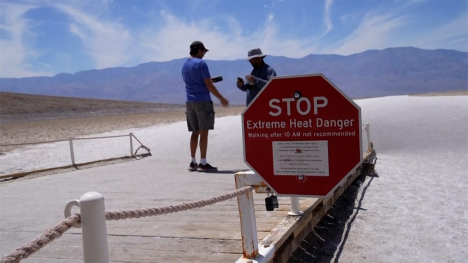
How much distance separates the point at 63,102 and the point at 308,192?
77.4 meters

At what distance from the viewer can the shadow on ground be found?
158 inches

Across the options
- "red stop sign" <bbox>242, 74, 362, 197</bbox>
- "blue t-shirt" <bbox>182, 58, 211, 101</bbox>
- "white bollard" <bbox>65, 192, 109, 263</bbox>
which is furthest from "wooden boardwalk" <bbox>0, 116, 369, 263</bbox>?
"white bollard" <bbox>65, 192, 109, 263</bbox>

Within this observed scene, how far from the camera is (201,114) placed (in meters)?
5.73

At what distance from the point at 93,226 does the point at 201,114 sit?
4.33 m

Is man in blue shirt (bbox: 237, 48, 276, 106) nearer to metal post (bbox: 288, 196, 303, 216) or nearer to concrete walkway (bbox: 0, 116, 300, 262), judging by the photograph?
concrete walkway (bbox: 0, 116, 300, 262)

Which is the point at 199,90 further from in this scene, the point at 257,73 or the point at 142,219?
the point at 142,219

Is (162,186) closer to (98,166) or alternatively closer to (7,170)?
(98,166)

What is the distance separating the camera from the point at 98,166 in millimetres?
7328

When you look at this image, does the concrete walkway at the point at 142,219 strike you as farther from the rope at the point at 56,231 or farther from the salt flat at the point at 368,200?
the rope at the point at 56,231

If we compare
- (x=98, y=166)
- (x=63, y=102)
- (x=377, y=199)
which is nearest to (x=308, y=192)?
(x=377, y=199)

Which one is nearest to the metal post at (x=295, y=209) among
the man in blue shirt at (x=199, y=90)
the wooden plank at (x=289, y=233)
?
the wooden plank at (x=289, y=233)

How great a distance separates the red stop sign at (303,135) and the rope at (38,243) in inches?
49.1

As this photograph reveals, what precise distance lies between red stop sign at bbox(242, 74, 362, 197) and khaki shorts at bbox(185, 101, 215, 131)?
3225mm

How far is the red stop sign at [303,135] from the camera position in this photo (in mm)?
2287
